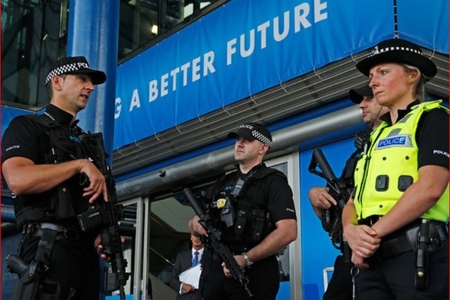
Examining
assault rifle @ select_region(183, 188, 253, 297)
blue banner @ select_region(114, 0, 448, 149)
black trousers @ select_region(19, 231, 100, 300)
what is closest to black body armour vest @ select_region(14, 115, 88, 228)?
black trousers @ select_region(19, 231, 100, 300)

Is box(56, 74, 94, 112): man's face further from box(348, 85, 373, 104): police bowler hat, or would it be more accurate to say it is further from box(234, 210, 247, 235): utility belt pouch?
box(348, 85, 373, 104): police bowler hat

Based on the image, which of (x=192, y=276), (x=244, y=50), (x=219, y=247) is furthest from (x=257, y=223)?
(x=192, y=276)

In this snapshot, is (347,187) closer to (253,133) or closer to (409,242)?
(253,133)

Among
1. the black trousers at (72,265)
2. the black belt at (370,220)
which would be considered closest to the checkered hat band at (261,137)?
the black trousers at (72,265)

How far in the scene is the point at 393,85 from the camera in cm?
267

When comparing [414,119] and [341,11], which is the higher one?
[341,11]

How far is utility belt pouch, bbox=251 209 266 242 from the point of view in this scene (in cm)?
404

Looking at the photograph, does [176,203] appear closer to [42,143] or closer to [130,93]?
[130,93]

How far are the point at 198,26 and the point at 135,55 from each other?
1.33 m

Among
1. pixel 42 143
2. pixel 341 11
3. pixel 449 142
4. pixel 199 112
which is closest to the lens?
pixel 449 142

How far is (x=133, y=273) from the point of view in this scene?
852 cm

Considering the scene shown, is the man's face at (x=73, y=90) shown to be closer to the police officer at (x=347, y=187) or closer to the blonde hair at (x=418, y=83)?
the police officer at (x=347, y=187)

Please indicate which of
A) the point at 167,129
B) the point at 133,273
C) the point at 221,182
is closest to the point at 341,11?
the point at 221,182

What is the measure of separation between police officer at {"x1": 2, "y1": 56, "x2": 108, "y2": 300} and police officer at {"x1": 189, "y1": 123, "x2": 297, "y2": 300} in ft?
3.66
